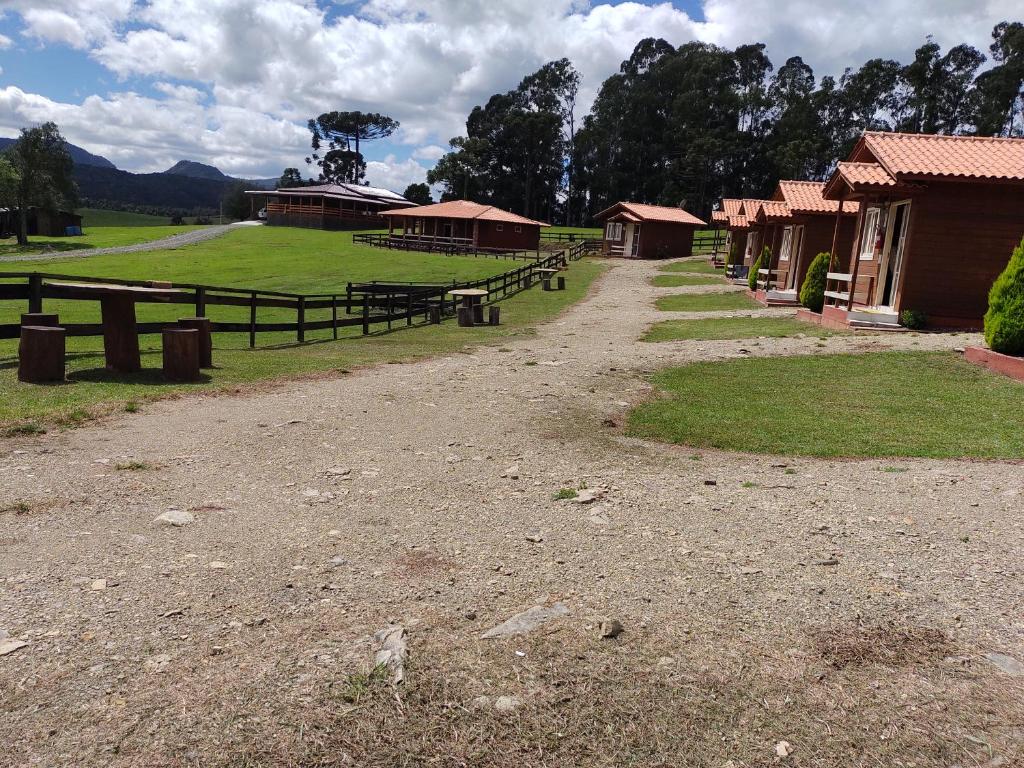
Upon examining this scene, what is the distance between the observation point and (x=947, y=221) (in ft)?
52.1

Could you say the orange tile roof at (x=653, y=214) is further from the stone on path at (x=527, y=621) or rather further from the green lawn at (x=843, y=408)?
the stone on path at (x=527, y=621)

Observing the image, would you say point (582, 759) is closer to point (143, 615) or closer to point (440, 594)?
point (440, 594)

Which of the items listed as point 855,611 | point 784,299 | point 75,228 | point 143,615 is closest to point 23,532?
point 143,615

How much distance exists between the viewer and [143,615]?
11.3 ft

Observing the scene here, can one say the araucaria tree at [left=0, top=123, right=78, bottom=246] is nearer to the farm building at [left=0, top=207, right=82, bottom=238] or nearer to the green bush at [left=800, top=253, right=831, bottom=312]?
the farm building at [left=0, top=207, right=82, bottom=238]

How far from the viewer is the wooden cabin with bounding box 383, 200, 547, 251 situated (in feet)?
191

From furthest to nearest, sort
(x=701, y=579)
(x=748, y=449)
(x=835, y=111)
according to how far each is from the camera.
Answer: (x=835, y=111) → (x=748, y=449) → (x=701, y=579)

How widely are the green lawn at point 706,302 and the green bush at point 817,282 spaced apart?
11.0 ft

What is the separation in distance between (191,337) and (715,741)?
842 centimetres

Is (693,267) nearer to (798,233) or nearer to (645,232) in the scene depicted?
(645,232)

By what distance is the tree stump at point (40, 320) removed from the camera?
29.7 feet

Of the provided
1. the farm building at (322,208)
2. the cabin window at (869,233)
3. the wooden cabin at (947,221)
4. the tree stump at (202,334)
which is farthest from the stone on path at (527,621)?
the farm building at (322,208)

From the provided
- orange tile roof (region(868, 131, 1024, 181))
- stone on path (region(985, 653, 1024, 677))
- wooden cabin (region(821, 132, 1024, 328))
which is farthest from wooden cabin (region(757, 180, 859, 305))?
stone on path (region(985, 653, 1024, 677))

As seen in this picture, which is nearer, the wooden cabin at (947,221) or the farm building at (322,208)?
the wooden cabin at (947,221)
